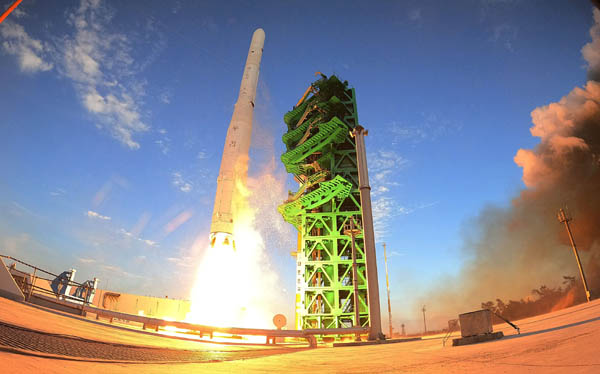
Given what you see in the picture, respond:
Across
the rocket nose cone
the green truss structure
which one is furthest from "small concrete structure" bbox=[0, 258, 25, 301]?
the rocket nose cone

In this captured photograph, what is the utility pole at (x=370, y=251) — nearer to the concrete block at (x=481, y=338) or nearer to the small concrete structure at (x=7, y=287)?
the concrete block at (x=481, y=338)

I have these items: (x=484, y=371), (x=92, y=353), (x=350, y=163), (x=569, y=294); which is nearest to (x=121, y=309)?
(x=350, y=163)

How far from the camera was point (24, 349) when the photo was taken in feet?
12.9

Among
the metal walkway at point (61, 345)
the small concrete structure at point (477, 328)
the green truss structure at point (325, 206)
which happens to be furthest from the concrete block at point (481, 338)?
the green truss structure at point (325, 206)

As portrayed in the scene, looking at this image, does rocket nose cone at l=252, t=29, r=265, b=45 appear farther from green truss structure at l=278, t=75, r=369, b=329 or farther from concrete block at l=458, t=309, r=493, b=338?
concrete block at l=458, t=309, r=493, b=338

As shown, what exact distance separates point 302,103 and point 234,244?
23.5 m

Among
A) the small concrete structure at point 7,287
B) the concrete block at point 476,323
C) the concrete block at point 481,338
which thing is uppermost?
the small concrete structure at point 7,287

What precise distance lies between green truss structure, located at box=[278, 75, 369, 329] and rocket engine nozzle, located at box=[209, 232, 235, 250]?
30.7ft

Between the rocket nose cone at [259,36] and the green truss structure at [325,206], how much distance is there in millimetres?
8322

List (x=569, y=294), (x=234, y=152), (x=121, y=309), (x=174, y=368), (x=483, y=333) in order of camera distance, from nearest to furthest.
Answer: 1. (x=174, y=368)
2. (x=483, y=333)
3. (x=234, y=152)
4. (x=121, y=309)
5. (x=569, y=294)

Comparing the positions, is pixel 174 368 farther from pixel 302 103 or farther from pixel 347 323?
pixel 302 103

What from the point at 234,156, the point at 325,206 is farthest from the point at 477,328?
the point at 325,206

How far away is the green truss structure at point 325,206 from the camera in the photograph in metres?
29.5

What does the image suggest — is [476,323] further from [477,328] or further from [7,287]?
[7,287]
